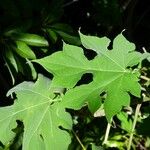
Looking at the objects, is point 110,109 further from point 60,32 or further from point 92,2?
point 92,2

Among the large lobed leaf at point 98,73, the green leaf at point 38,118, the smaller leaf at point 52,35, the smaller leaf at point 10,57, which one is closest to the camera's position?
the large lobed leaf at point 98,73

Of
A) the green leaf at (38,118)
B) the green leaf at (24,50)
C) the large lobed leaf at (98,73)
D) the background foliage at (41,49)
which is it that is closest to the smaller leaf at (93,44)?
the large lobed leaf at (98,73)

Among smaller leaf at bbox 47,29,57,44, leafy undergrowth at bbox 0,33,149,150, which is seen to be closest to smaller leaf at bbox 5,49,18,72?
smaller leaf at bbox 47,29,57,44

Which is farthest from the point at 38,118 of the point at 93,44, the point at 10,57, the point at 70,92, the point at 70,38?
the point at 70,38

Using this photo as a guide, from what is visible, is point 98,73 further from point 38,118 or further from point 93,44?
point 38,118

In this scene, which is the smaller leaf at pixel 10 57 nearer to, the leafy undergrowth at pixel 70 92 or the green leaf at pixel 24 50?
the green leaf at pixel 24 50

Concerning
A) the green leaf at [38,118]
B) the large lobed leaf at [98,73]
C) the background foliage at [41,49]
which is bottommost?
the background foliage at [41,49]
